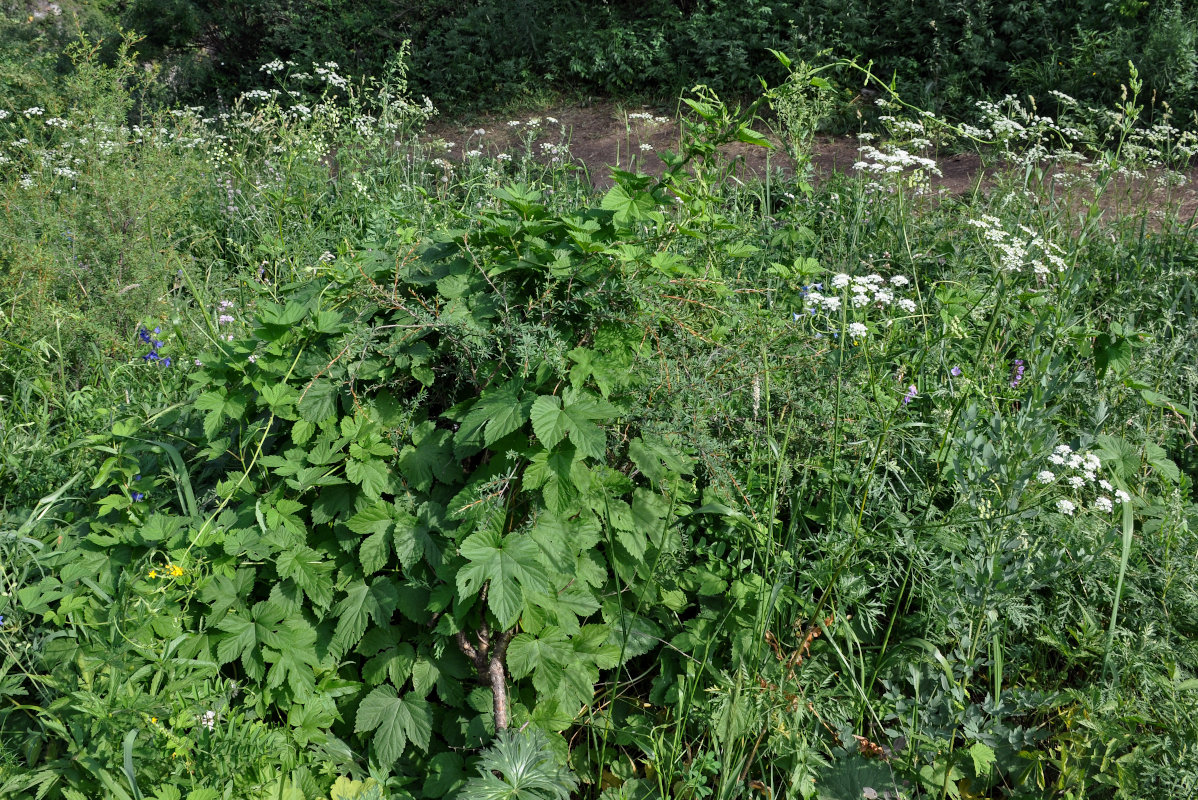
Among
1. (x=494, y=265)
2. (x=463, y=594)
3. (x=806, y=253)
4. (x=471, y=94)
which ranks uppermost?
(x=494, y=265)

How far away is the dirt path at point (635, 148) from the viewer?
5316mm

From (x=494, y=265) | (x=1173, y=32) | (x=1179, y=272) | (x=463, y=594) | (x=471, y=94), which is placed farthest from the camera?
(x=471, y=94)

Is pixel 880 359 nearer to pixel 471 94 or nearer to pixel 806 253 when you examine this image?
pixel 806 253

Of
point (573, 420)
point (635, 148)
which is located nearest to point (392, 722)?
point (573, 420)

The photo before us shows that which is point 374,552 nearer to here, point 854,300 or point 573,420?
point 573,420

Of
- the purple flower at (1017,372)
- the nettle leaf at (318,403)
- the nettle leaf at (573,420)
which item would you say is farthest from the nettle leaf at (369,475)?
the purple flower at (1017,372)

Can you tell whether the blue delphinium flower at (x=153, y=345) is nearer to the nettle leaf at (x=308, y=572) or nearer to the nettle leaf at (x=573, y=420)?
the nettle leaf at (x=308, y=572)

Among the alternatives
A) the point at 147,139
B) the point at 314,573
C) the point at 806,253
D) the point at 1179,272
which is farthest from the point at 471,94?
the point at 314,573

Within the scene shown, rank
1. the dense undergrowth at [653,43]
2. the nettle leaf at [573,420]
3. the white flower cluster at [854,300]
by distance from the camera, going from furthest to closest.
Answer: the dense undergrowth at [653,43]
the white flower cluster at [854,300]
the nettle leaf at [573,420]

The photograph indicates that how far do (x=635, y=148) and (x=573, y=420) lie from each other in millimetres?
5825

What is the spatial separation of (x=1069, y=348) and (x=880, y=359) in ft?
2.69

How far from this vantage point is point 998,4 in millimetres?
8273

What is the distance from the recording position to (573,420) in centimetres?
199

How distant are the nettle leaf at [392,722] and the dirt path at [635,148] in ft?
11.2
